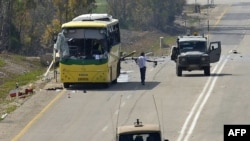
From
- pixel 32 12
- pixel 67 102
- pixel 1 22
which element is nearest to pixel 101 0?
pixel 32 12

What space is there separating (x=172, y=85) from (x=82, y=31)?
4588 mm

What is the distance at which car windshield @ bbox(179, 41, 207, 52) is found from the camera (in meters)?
49.4

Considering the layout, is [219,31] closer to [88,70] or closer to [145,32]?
[145,32]

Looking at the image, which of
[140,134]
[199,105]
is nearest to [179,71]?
[199,105]

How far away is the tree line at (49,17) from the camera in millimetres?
70819

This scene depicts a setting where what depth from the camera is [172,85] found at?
145ft

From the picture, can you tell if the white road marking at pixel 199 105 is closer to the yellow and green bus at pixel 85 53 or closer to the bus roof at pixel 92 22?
the yellow and green bus at pixel 85 53

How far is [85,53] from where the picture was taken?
142ft

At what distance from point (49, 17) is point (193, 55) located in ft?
132

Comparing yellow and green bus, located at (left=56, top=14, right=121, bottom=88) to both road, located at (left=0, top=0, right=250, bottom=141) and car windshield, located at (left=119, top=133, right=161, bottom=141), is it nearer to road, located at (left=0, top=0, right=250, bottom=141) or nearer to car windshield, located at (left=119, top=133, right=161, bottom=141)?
road, located at (left=0, top=0, right=250, bottom=141)

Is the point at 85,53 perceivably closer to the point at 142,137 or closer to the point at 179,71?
the point at 179,71

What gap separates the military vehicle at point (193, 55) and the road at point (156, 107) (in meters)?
0.55

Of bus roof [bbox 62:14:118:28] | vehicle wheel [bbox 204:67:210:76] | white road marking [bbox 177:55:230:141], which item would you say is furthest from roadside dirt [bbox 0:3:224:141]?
vehicle wheel [bbox 204:67:210:76]

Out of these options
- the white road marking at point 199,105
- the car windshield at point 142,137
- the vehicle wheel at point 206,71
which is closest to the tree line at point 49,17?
the vehicle wheel at point 206,71
